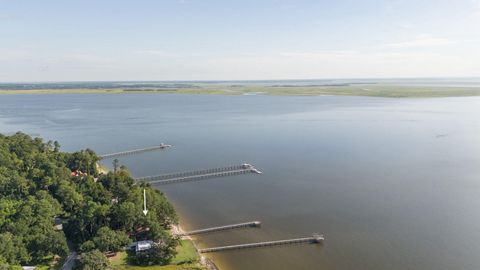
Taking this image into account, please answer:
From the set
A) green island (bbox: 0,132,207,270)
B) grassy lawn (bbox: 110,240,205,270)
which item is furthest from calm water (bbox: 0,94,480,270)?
green island (bbox: 0,132,207,270)

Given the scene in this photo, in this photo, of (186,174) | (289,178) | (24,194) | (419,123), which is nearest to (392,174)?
(289,178)

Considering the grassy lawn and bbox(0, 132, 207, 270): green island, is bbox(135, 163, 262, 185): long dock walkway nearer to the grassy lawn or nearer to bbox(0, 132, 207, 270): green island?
bbox(0, 132, 207, 270): green island

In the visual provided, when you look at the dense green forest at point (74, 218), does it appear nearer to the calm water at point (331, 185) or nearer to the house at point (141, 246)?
the house at point (141, 246)

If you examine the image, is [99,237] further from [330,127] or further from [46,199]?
[330,127]

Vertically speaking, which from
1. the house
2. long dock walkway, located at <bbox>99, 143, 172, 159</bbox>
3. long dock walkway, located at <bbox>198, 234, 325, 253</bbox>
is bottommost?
long dock walkway, located at <bbox>198, 234, 325, 253</bbox>

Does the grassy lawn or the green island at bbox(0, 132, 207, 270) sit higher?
the green island at bbox(0, 132, 207, 270)
